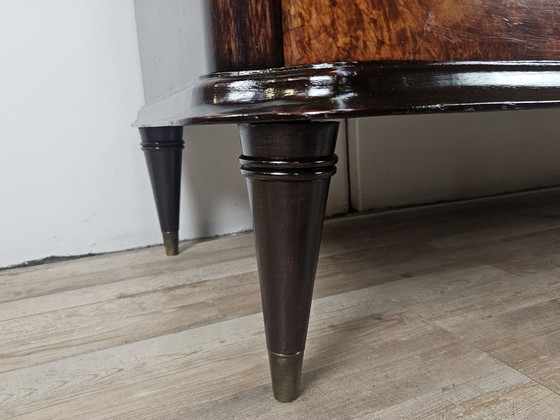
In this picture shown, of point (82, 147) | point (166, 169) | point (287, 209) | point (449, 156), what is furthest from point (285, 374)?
point (449, 156)

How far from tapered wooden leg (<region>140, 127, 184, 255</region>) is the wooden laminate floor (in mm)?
70

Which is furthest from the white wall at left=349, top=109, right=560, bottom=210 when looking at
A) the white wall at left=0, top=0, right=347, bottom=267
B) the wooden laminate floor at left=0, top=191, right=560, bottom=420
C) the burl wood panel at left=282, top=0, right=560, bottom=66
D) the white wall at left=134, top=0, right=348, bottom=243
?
the burl wood panel at left=282, top=0, right=560, bottom=66

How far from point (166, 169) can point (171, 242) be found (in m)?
0.15

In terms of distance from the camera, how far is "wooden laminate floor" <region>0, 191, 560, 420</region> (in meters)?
0.52

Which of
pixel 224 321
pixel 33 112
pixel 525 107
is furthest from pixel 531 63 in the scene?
pixel 33 112

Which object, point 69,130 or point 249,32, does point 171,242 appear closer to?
point 69,130

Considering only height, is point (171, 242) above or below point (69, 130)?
below

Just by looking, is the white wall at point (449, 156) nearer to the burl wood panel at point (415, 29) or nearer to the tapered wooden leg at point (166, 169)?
the tapered wooden leg at point (166, 169)

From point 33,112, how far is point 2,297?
36cm

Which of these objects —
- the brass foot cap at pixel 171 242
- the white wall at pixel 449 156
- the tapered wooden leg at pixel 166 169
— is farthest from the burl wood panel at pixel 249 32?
the white wall at pixel 449 156

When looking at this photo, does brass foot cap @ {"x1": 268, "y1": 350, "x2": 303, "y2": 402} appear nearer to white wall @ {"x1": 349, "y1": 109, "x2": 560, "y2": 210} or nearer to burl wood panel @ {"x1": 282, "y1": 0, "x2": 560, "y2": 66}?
burl wood panel @ {"x1": 282, "y1": 0, "x2": 560, "y2": 66}

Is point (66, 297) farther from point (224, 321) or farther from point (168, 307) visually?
point (224, 321)

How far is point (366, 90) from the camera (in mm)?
423

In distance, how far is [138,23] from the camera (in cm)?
103
